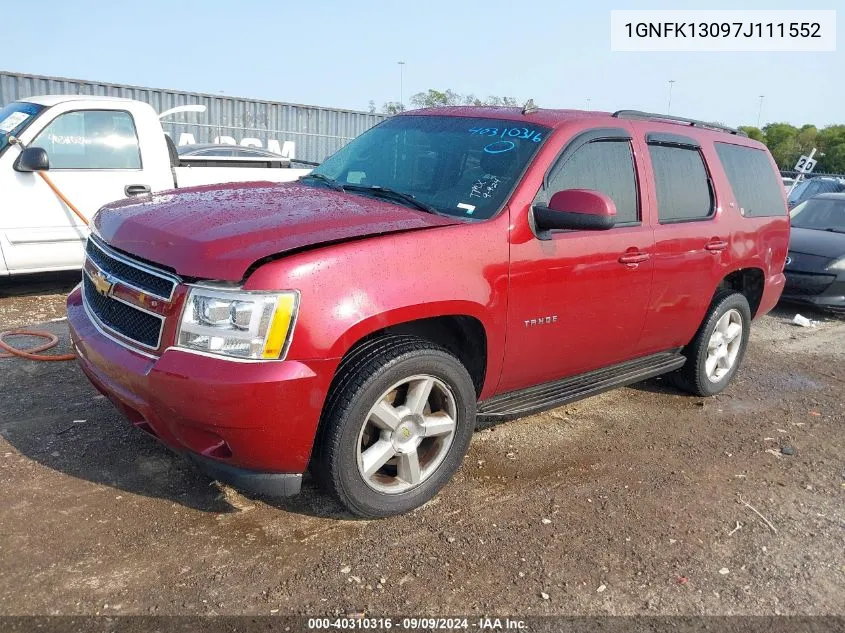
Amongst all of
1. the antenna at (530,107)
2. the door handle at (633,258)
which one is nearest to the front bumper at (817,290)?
the door handle at (633,258)

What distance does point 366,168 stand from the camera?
13.7 ft

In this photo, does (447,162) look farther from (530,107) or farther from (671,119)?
(671,119)

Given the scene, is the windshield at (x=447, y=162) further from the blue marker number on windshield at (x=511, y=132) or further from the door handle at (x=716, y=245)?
the door handle at (x=716, y=245)

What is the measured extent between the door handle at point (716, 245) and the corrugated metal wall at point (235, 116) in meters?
14.7

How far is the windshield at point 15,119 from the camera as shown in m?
6.43

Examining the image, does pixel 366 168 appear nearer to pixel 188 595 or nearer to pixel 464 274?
pixel 464 274

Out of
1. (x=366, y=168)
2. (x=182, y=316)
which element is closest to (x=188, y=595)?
(x=182, y=316)

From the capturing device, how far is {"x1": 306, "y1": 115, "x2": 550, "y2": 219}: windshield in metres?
3.57

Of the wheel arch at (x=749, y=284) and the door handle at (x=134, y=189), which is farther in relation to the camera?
the door handle at (x=134, y=189)

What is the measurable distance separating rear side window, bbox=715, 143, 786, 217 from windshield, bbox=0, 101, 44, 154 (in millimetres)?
5931

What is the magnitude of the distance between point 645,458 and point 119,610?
288 cm

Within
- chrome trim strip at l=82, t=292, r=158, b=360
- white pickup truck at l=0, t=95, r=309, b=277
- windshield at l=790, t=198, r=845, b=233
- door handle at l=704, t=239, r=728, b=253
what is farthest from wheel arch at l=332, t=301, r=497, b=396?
windshield at l=790, t=198, r=845, b=233

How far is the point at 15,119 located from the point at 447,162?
494 cm

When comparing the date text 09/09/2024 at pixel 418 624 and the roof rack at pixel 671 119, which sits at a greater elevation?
the roof rack at pixel 671 119
